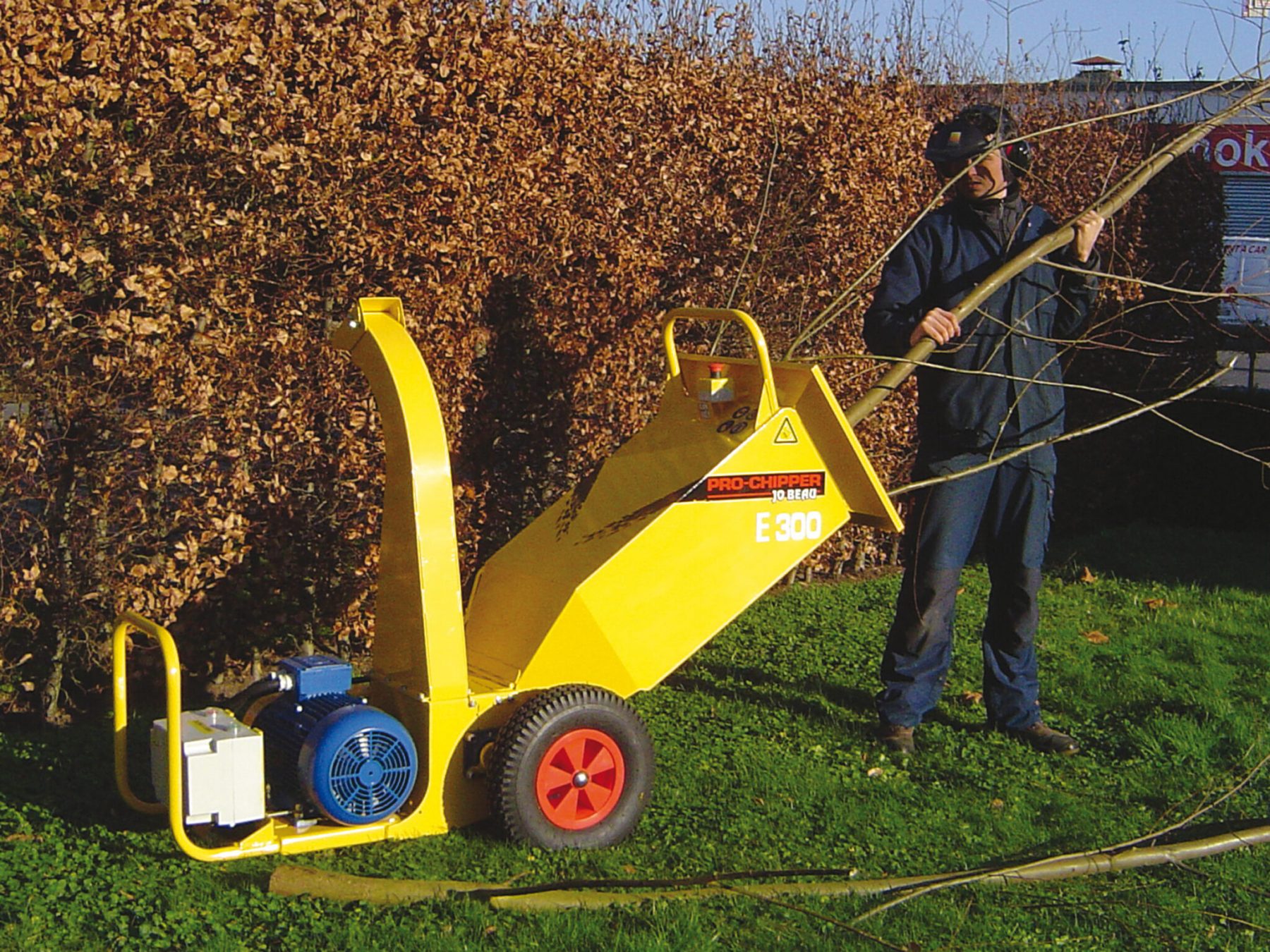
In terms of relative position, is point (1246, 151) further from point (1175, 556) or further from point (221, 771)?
Answer: point (221, 771)

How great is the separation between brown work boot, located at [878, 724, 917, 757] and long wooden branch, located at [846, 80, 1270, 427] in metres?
1.17

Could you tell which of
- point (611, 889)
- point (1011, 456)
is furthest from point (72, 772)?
point (1011, 456)

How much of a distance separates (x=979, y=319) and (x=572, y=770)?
218cm

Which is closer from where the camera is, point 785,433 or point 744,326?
point 785,433

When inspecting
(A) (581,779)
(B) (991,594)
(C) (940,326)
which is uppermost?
(C) (940,326)

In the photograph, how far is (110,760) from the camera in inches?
197

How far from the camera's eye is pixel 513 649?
4.41 m

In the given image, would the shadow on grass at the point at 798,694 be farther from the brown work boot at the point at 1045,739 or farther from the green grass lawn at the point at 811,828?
the brown work boot at the point at 1045,739

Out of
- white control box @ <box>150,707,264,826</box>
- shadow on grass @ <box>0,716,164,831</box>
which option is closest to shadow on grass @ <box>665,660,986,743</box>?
shadow on grass @ <box>0,716,164,831</box>

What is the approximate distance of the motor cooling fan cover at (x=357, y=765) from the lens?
3965 millimetres

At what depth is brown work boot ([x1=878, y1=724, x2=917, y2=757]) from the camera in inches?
206

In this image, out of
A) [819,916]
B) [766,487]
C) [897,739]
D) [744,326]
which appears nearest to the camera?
[819,916]

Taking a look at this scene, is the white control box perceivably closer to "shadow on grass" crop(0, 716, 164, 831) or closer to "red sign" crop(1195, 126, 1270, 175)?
"shadow on grass" crop(0, 716, 164, 831)

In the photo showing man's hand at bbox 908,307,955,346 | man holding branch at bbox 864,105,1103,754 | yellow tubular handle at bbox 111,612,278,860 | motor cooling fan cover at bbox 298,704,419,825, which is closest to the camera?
yellow tubular handle at bbox 111,612,278,860
